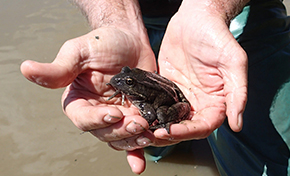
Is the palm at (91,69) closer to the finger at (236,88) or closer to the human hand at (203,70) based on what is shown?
the human hand at (203,70)

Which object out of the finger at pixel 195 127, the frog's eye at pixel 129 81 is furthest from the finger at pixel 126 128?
the frog's eye at pixel 129 81

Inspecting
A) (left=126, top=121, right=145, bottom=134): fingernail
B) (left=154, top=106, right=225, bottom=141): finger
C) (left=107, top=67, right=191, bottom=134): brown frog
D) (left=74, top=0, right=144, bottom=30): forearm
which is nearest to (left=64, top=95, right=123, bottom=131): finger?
(left=126, top=121, right=145, bottom=134): fingernail

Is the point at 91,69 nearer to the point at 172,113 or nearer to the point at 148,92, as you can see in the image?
the point at 148,92

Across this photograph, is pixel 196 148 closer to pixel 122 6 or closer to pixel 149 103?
pixel 149 103

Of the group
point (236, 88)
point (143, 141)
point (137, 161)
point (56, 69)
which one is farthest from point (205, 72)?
point (56, 69)

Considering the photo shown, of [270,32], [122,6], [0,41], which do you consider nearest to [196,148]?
[270,32]
